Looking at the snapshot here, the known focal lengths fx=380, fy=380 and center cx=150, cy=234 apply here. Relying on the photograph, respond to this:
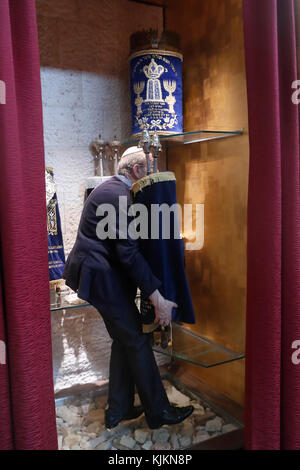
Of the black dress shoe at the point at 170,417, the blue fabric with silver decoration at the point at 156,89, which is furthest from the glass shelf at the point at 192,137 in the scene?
the black dress shoe at the point at 170,417

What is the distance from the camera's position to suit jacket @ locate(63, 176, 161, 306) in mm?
1175

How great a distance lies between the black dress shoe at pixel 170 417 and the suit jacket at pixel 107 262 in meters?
0.45

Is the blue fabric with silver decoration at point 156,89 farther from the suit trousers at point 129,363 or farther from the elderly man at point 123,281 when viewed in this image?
the suit trousers at point 129,363

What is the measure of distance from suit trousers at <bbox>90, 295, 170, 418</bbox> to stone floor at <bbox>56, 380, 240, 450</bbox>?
0.23ft

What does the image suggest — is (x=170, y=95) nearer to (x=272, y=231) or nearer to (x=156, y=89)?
(x=156, y=89)

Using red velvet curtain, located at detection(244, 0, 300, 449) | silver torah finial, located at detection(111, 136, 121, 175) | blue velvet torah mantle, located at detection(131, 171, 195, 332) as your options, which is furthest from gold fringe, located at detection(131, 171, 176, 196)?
silver torah finial, located at detection(111, 136, 121, 175)

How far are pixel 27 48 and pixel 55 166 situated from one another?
70 cm

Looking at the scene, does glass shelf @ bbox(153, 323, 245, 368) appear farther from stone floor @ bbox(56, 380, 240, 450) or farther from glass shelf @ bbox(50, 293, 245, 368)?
stone floor @ bbox(56, 380, 240, 450)

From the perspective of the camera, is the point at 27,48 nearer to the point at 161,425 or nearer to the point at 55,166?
the point at 55,166

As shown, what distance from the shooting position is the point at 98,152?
5.14 ft

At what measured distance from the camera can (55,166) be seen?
1519 mm

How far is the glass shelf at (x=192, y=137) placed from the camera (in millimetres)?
1368

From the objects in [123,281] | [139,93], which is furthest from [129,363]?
[139,93]
